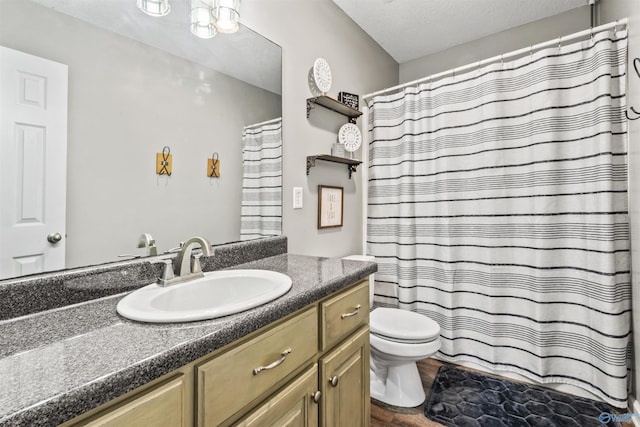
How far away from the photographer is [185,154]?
3.90 feet

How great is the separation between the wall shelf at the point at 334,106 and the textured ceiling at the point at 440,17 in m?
0.71

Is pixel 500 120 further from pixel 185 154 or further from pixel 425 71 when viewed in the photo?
pixel 185 154

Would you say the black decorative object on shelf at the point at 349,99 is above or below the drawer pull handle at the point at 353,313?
above

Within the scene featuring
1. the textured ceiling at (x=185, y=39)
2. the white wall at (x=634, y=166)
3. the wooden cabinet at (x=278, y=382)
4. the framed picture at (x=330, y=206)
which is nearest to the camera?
the wooden cabinet at (x=278, y=382)

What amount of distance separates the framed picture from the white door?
4.22 feet

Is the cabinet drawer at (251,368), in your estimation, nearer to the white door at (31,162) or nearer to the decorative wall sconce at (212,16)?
the white door at (31,162)

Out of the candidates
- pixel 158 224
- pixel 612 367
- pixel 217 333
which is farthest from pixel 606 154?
pixel 158 224

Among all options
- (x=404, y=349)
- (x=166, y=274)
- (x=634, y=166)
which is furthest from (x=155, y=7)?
(x=634, y=166)

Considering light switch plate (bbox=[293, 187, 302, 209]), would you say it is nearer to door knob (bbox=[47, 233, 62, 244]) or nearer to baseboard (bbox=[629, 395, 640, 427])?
door knob (bbox=[47, 233, 62, 244])

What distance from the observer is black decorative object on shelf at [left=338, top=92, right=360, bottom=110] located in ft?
6.79

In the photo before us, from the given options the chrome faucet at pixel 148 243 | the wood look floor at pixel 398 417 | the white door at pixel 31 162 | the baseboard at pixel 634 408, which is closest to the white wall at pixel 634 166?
the baseboard at pixel 634 408

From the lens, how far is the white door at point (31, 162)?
76cm

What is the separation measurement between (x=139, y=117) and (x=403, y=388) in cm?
181

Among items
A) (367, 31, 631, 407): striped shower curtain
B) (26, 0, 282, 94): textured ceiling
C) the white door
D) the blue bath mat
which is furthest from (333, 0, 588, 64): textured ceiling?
the blue bath mat
